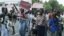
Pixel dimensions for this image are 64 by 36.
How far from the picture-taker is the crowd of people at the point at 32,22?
1363 mm

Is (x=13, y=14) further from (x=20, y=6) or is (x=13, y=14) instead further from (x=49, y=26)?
(x=49, y=26)

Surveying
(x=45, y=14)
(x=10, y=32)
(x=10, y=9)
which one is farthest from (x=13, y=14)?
(x=45, y=14)

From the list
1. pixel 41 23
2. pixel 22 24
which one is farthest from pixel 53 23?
pixel 22 24

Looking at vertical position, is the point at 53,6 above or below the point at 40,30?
above

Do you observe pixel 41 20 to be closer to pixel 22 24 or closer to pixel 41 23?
pixel 41 23

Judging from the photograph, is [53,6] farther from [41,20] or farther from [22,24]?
[22,24]

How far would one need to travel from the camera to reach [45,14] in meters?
1.37

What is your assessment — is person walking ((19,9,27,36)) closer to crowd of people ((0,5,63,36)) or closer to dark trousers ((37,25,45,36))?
crowd of people ((0,5,63,36))

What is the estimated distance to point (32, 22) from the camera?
1368mm

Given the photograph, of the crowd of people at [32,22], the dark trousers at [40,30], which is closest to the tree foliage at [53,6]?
the crowd of people at [32,22]

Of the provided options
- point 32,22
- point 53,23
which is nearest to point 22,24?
point 32,22

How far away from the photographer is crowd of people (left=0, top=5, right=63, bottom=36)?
1.36 m

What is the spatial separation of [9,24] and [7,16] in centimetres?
7

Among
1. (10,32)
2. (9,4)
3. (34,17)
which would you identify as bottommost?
(10,32)
